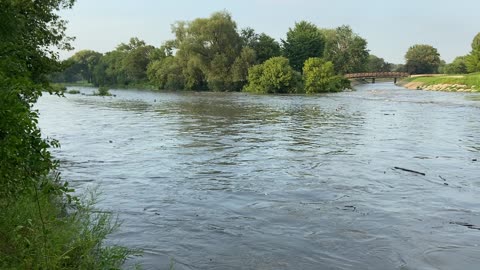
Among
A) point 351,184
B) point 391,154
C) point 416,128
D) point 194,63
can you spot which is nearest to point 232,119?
point 416,128

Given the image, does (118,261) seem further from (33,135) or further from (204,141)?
(204,141)

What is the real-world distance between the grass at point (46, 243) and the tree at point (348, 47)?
12512cm

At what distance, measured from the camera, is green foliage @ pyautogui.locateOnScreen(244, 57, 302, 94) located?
245 ft

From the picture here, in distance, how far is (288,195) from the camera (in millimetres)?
11297

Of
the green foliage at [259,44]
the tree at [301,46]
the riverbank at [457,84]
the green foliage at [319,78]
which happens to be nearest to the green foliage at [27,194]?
the riverbank at [457,84]

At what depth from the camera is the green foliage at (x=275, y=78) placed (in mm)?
74625

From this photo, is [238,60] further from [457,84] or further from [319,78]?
[457,84]

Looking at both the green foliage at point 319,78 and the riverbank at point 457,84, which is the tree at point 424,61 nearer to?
the riverbank at point 457,84

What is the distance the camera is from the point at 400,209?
10.0 metres

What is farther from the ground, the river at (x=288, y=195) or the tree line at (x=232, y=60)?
the tree line at (x=232, y=60)

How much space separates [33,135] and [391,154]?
14608mm

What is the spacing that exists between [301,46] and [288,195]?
97333 millimetres

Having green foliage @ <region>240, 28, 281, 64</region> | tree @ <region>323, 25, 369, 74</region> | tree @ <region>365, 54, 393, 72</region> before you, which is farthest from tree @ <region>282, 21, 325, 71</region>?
tree @ <region>365, 54, 393, 72</region>

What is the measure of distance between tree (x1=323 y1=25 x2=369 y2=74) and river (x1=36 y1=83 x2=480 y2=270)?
10811 cm
